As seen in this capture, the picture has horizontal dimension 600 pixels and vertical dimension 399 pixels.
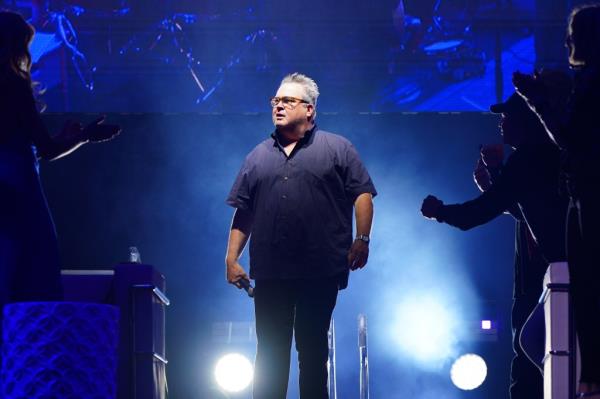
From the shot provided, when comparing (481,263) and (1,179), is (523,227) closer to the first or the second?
(1,179)

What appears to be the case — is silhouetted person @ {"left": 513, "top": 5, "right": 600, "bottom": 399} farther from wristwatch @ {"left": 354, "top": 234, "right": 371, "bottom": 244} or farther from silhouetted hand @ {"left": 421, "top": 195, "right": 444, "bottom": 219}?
silhouetted hand @ {"left": 421, "top": 195, "right": 444, "bottom": 219}

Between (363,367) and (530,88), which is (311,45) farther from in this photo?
(530,88)

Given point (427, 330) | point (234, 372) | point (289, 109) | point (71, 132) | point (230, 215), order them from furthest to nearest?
point (230, 215)
point (427, 330)
point (234, 372)
point (289, 109)
point (71, 132)

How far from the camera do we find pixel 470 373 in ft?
22.1

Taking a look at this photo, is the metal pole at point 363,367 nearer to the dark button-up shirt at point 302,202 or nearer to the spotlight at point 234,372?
the spotlight at point 234,372

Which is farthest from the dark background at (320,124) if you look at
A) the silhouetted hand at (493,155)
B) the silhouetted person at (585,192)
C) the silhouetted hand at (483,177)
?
the silhouetted person at (585,192)

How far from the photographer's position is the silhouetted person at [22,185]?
126 inches

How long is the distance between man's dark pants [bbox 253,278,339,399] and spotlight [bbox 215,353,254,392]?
8.69 ft

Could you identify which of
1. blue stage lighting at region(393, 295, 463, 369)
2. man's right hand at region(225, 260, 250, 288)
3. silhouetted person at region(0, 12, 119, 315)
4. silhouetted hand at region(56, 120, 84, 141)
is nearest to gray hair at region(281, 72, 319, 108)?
man's right hand at region(225, 260, 250, 288)

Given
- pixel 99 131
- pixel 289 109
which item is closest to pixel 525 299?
pixel 289 109

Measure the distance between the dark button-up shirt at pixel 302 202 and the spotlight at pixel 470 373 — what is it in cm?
316

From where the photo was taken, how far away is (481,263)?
7016 millimetres

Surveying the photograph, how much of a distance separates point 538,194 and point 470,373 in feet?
10.2

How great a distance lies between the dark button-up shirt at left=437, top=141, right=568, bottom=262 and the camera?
12.6ft
